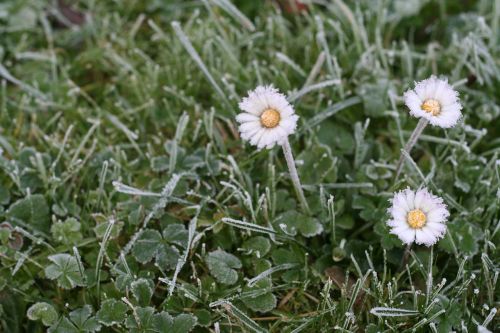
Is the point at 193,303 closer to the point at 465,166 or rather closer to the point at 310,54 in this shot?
the point at 465,166

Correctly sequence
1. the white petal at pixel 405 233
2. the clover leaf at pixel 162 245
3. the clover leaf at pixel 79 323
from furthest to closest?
1. the clover leaf at pixel 162 245
2. the clover leaf at pixel 79 323
3. the white petal at pixel 405 233

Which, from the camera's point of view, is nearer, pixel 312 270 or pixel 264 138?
pixel 264 138

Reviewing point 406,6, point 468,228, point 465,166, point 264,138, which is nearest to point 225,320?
point 264,138

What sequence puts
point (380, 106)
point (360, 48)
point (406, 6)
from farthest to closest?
point (406, 6) < point (360, 48) < point (380, 106)

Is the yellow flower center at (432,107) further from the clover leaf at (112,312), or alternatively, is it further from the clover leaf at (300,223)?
the clover leaf at (112,312)

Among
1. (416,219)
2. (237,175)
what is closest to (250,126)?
(237,175)

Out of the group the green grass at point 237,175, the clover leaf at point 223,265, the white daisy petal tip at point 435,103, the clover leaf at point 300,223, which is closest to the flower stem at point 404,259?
the green grass at point 237,175

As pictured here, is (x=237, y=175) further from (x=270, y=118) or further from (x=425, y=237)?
(x=425, y=237)
